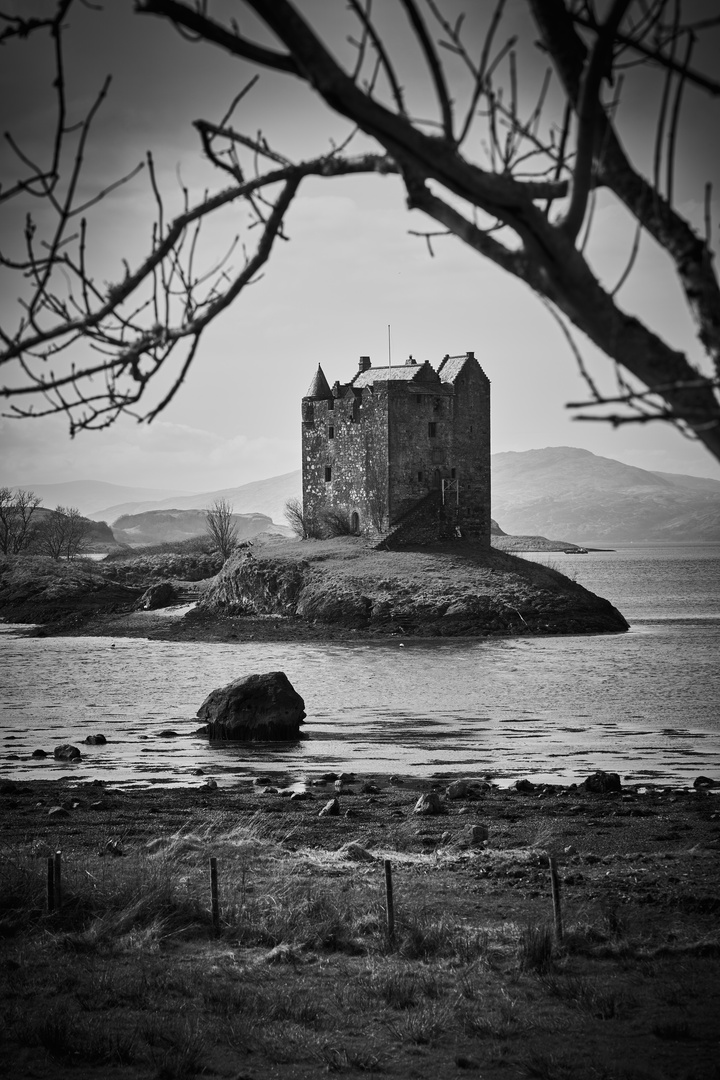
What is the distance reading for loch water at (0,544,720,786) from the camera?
21234 mm

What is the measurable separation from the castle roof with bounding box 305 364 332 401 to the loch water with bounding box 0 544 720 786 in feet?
64.9

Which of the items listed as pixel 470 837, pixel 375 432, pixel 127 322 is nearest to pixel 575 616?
pixel 375 432

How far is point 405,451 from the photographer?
63406mm

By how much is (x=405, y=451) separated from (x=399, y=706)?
109ft

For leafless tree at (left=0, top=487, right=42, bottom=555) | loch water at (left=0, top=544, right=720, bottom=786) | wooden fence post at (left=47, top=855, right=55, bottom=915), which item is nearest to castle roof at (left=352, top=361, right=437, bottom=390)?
loch water at (left=0, top=544, right=720, bottom=786)

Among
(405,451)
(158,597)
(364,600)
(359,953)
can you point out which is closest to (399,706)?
(359,953)

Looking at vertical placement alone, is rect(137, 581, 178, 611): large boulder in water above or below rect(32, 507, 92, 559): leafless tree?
below

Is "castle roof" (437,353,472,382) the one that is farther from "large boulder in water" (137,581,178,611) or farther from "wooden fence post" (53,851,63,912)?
"wooden fence post" (53,851,63,912)

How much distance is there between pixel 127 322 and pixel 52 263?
0.48 metres

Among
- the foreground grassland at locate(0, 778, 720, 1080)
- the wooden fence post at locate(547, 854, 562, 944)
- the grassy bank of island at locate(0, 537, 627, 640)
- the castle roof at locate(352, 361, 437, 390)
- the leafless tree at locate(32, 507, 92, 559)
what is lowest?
the foreground grassland at locate(0, 778, 720, 1080)

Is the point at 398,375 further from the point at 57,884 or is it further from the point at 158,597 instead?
the point at 57,884

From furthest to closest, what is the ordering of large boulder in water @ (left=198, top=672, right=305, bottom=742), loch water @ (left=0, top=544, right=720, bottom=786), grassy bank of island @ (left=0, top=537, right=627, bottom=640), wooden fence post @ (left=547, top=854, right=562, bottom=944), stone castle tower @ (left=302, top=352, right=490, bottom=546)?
1. stone castle tower @ (left=302, top=352, right=490, bottom=546)
2. grassy bank of island @ (left=0, top=537, right=627, bottom=640)
3. large boulder in water @ (left=198, top=672, right=305, bottom=742)
4. loch water @ (left=0, top=544, right=720, bottom=786)
5. wooden fence post @ (left=547, top=854, right=562, bottom=944)

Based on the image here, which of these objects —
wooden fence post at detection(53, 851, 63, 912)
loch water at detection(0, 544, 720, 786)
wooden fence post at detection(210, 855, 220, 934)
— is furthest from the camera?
loch water at detection(0, 544, 720, 786)

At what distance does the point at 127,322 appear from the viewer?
512 cm
